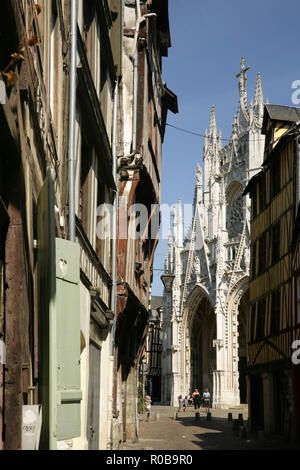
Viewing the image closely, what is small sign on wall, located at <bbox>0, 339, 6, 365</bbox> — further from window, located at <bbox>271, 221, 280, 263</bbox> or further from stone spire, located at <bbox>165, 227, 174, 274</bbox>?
stone spire, located at <bbox>165, 227, 174, 274</bbox>

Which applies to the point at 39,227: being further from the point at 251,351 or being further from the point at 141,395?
the point at 141,395

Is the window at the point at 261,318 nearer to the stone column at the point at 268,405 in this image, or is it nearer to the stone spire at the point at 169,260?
the stone column at the point at 268,405

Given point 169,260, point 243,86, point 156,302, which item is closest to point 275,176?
point 243,86

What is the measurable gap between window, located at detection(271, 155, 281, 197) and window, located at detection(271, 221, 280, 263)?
45.8 inches

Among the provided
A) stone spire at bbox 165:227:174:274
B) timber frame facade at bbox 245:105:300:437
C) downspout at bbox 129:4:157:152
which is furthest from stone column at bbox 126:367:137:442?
stone spire at bbox 165:227:174:274

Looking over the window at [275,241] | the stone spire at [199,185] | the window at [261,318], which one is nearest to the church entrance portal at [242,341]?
the stone spire at [199,185]

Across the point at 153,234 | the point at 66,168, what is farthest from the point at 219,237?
the point at 66,168

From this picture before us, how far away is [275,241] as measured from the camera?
2264 centimetres

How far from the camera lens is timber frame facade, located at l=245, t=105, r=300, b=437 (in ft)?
66.9

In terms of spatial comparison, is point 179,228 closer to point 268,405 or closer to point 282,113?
point 282,113

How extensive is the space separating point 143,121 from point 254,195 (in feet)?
39.3

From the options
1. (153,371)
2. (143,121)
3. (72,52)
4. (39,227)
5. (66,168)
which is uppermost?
(143,121)

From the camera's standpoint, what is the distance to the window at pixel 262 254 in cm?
2408

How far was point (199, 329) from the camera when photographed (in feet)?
179
